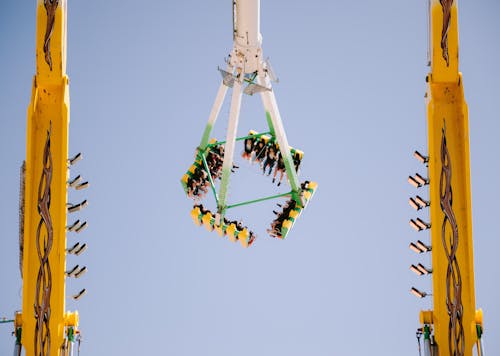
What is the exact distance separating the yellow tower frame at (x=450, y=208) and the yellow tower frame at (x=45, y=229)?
10826 mm

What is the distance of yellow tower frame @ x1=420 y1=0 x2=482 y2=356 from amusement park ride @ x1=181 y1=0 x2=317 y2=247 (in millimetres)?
5759

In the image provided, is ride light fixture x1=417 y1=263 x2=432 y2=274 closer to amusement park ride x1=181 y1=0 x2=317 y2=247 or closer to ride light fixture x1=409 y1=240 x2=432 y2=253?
ride light fixture x1=409 y1=240 x2=432 y2=253

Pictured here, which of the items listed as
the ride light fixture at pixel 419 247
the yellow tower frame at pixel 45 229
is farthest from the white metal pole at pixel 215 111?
the ride light fixture at pixel 419 247

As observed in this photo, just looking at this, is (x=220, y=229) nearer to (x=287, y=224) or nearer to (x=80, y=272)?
(x=287, y=224)

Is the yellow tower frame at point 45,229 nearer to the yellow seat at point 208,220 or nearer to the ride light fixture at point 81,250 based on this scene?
the ride light fixture at point 81,250

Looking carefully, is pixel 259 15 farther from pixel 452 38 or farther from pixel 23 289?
pixel 23 289

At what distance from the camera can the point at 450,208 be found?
172 feet

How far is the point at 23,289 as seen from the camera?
51438 millimetres

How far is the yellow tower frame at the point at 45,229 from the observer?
169 ft

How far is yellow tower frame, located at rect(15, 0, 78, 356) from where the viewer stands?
51.4 m

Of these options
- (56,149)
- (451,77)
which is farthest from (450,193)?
(56,149)

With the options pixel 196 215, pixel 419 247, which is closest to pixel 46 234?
pixel 196 215

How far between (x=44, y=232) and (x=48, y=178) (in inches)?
62.5

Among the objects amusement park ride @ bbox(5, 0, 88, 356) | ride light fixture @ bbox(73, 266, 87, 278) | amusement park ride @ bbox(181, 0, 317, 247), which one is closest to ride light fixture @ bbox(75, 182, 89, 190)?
amusement park ride @ bbox(5, 0, 88, 356)
